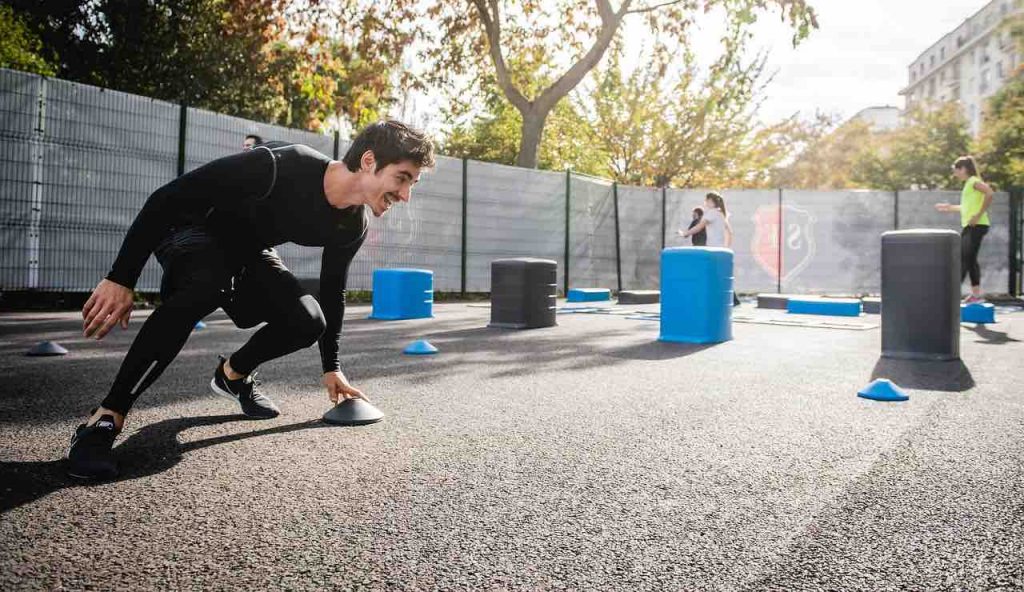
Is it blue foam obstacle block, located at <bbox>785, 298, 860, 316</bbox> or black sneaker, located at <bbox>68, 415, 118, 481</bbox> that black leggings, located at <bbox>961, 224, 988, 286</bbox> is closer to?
blue foam obstacle block, located at <bbox>785, 298, 860, 316</bbox>

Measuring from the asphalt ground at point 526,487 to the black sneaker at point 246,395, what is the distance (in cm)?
9

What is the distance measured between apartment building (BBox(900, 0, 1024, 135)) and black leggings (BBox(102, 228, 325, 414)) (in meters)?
64.7

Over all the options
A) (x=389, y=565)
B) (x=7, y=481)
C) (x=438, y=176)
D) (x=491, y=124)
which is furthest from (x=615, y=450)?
(x=491, y=124)

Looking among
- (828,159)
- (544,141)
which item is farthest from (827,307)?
(828,159)

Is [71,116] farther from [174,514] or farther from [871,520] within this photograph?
[871,520]

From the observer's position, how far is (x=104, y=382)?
163 inches

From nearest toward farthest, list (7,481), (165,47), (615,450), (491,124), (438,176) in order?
(7,481), (615,450), (438,176), (165,47), (491,124)

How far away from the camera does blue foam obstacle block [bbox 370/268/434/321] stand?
30.6 ft

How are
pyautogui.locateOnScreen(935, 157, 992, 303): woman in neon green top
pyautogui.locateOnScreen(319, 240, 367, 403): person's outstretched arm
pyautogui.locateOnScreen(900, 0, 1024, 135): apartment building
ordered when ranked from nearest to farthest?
pyautogui.locateOnScreen(319, 240, 367, 403): person's outstretched arm
pyautogui.locateOnScreen(935, 157, 992, 303): woman in neon green top
pyautogui.locateOnScreen(900, 0, 1024, 135): apartment building

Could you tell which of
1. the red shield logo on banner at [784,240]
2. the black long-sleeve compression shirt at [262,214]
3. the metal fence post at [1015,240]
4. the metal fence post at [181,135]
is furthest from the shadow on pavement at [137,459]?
the metal fence post at [1015,240]

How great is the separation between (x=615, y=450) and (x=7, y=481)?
207cm

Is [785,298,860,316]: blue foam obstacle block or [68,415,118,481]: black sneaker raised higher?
[785,298,860,316]: blue foam obstacle block

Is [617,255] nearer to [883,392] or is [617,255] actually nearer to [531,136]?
[531,136]

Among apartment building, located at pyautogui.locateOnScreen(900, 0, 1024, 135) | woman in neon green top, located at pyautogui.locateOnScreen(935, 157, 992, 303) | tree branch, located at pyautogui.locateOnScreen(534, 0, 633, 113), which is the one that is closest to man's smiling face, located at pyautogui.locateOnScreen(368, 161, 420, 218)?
woman in neon green top, located at pyautogui.locateOnScreen(935, 157, 992, 303)
